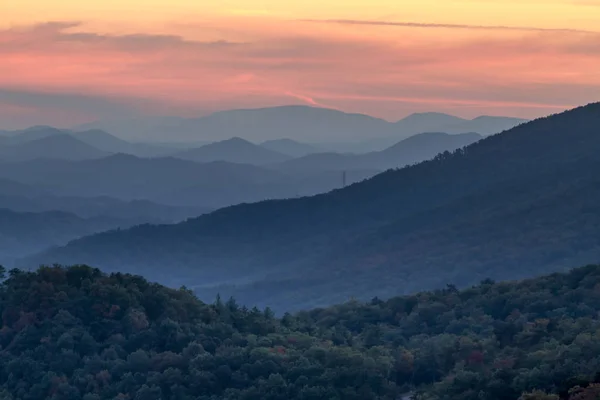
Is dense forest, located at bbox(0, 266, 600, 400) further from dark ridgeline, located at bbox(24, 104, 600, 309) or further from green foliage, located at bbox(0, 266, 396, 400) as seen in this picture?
dark ridgeline, located at bbox(24, 104, 600, 309)

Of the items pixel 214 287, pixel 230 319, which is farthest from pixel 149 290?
pixel 214 287

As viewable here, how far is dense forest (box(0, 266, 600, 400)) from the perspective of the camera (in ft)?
167

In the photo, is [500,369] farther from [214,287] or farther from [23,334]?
[214,287]

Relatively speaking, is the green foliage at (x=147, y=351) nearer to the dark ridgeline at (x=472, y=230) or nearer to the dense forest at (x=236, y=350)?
the dense forest at (x=236, y=350)

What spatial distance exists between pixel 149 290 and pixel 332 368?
41.9 ft

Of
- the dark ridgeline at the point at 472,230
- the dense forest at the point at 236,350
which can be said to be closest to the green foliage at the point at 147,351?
the dense forest at the point at 236,350

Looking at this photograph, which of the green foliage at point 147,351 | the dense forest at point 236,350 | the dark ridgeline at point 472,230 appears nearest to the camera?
the dense forest at point 236,350

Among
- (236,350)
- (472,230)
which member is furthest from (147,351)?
(472,230)

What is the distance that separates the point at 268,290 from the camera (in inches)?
7003

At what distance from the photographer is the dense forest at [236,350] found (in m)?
51.0

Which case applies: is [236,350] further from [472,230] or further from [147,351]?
[472,230]

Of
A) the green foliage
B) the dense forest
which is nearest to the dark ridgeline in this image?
the dense forest

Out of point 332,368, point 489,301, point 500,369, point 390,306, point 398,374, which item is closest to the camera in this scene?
point 500,369

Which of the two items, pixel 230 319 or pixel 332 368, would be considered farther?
pixel 230 319
